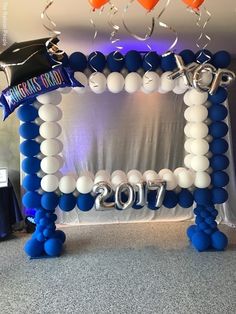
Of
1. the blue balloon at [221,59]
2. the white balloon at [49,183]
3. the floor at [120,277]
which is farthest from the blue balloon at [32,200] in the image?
the blue balloon at [221,59]

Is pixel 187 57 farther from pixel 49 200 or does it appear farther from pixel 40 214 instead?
pixel 40 214

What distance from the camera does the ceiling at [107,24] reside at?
8.43 ft

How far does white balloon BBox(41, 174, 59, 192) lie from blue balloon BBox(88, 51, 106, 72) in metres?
1.05

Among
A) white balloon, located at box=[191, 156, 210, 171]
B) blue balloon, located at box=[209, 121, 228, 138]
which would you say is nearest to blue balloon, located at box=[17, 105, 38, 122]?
white balloon, located at box=[191, 156, 210, 171]

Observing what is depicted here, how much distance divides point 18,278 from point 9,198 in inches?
49.0

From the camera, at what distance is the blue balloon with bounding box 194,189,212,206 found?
304 centimetres

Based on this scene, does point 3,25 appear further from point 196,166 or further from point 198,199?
point 198,199

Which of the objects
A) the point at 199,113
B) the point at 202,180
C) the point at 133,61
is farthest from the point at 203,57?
the point at 202,180

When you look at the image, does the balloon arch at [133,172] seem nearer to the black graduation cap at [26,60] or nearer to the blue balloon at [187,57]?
the blue balloon at [187,57]

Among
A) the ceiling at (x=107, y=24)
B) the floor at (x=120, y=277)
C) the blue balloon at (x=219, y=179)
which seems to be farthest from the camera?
the blue balloon at (x=219, y=179)

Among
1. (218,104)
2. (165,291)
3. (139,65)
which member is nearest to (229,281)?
(165,291)

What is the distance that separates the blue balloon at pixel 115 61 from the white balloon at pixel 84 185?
3.39ft

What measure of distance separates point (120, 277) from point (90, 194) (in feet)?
2.63

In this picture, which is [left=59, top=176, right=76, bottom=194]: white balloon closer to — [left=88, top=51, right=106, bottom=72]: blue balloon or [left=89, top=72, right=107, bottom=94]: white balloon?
[left=89, top=72, right=107, bottom=94]: white balloon
